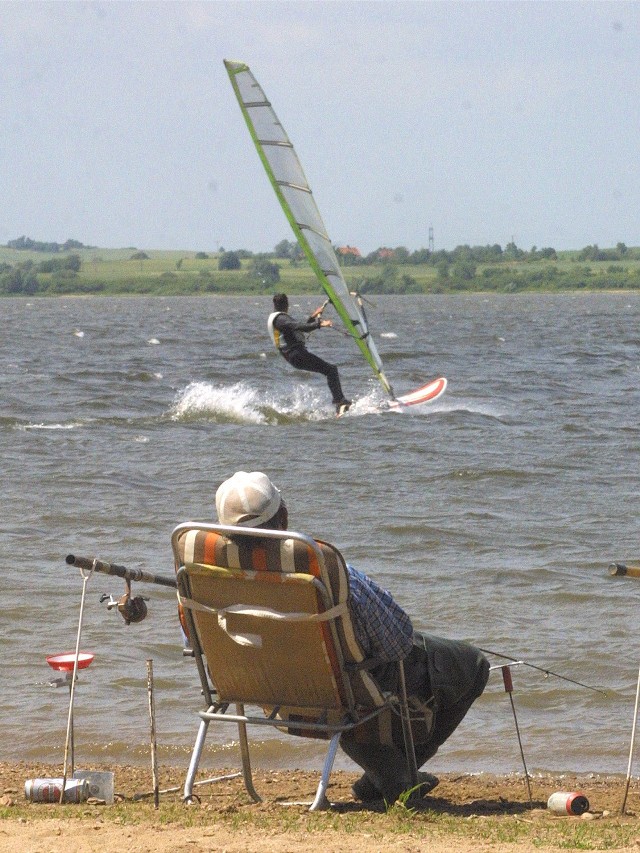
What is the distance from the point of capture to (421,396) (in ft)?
71.5

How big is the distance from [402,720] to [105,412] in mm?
16748

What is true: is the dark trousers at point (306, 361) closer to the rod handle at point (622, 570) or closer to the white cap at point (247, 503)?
the white cap at point (247, 503)

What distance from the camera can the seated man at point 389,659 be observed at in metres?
4.45

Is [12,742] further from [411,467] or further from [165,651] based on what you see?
[411,467]

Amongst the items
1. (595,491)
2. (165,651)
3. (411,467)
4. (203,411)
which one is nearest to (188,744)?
(165,651)

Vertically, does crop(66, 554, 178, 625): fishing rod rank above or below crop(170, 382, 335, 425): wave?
above

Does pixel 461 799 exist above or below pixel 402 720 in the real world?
below

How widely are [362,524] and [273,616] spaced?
672 centimetres

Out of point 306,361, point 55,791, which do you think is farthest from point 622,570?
point 306,361

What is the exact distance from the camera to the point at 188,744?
619cm

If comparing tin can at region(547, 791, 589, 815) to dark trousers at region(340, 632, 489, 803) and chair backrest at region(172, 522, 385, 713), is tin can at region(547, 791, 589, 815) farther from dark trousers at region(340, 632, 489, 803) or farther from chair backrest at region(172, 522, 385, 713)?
chair backrest at region(172, 522, 385, 713)

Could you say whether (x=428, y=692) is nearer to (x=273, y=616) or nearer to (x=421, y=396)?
(x=273, y=616)

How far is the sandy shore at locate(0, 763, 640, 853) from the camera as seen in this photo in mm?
3947

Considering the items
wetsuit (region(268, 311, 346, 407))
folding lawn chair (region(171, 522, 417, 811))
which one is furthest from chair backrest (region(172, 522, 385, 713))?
wetsuit (region(268, 311, 346, 407))
